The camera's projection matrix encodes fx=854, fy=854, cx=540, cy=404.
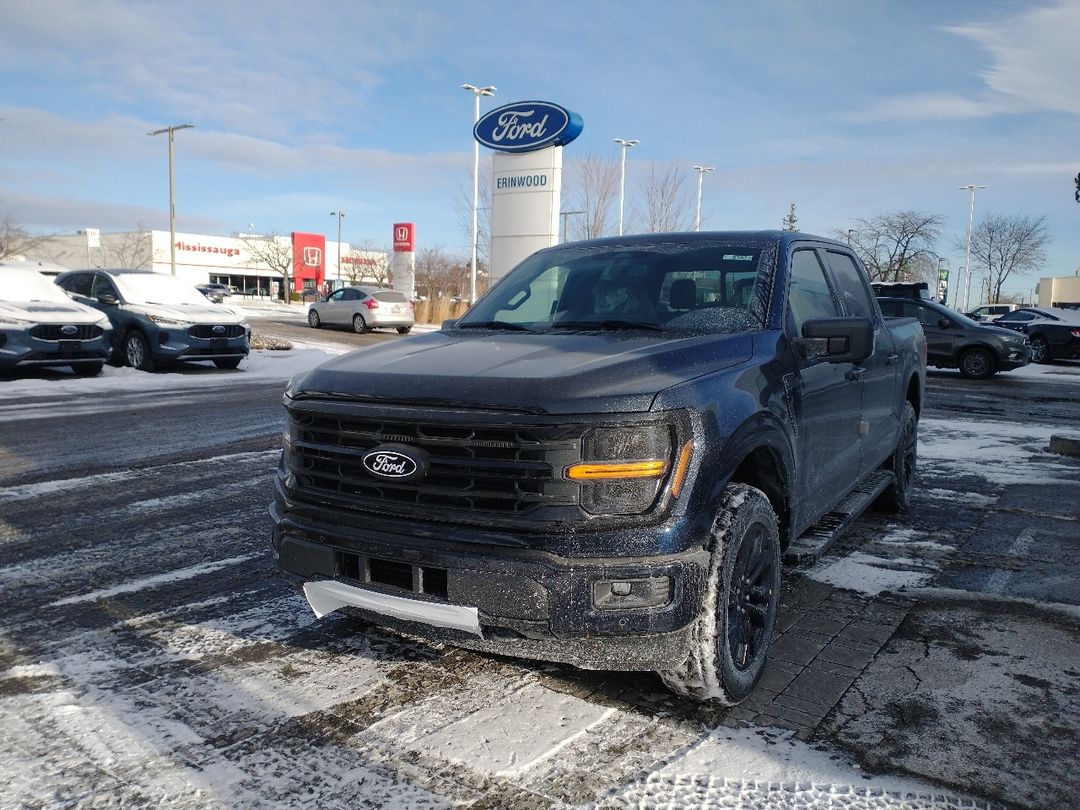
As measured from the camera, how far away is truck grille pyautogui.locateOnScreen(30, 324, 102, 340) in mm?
12890

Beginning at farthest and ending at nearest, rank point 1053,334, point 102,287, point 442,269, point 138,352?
point 442,269
point 1053,334
point 102,287
point 138,352

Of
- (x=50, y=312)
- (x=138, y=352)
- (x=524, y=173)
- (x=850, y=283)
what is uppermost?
(x=524, y=173)

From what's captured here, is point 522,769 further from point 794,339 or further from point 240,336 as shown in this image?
point 240,336

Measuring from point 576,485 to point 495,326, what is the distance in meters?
1.70

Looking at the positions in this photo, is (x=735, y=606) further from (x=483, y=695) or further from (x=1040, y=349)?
(x=1040, y=349)

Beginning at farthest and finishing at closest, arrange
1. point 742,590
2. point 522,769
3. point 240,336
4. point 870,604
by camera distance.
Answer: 1. point 240,336
2. point 870,604
3. point 742,590
4. point 522,769

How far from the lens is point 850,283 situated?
204 inches

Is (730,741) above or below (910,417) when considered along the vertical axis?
below

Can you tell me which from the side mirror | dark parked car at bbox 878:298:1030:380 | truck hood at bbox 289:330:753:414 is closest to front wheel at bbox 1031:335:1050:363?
dark parked car at bbox 878:298:1030:380

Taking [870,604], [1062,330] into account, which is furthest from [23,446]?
[1062,330]

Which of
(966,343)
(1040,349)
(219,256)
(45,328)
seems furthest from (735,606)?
(219,256)

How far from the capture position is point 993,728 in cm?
297

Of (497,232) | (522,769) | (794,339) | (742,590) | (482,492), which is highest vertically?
(497,232)

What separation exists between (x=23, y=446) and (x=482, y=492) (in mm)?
6899
